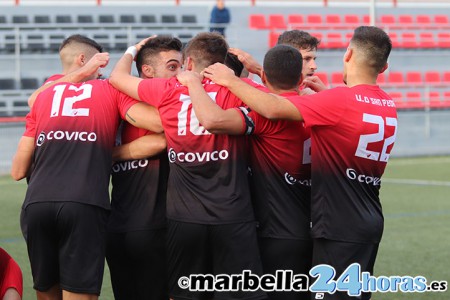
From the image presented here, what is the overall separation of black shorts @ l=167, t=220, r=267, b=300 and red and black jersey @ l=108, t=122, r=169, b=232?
0.28 meters

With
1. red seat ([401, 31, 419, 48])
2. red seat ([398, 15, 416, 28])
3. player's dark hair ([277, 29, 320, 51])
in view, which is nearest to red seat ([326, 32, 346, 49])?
red seat ([401, 31, 419, 48])

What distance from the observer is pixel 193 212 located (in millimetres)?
4516

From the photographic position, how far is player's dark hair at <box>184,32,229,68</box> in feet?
15.4

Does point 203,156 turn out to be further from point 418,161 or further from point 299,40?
point 418,161

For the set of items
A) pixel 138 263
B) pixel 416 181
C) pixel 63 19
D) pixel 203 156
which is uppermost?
pixel 63 19

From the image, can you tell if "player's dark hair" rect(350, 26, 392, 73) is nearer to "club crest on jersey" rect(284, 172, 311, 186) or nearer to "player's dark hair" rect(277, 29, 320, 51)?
"club crest on jersey" rect(284, 172, 311, 186)

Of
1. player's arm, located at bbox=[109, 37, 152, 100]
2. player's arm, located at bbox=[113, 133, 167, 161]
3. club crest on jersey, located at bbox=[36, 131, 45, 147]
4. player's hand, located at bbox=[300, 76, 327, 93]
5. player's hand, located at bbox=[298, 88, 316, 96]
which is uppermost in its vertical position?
Result: player's arm, located at bbox=[109, 37, 152, 100]

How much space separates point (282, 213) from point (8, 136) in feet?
48.5

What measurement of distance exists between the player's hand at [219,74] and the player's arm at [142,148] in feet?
1.58

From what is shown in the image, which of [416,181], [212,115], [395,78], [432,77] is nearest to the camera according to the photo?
[212,115]

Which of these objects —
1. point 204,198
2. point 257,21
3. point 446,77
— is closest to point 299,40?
point 204,198

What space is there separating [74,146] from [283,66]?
1.26 meters

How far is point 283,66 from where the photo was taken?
454 cm

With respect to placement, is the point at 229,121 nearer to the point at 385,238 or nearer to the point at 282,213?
the point at 282,213
